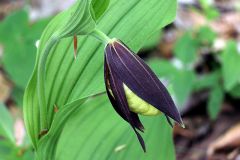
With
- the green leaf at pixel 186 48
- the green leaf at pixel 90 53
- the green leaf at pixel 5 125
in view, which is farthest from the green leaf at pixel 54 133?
the green leaf at pixel 186 48

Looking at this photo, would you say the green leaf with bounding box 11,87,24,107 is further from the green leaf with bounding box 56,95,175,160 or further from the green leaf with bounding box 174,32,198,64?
the green leaf with bounding box 56,95,175,160

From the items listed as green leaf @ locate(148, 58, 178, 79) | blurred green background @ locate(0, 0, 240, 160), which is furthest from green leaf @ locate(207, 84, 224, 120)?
green leaf @ locate(148, 58, 178, 79)

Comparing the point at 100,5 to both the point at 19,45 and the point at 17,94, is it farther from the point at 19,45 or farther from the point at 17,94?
the point at 17,94

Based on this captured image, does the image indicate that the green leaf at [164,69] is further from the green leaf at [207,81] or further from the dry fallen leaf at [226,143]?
the dry fallen leaf at [226,143]

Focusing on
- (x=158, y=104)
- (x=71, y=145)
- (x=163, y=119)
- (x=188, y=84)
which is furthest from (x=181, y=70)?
(x=158, y=104)

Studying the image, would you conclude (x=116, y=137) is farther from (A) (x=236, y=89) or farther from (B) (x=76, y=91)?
(A) (x=236, y=89)

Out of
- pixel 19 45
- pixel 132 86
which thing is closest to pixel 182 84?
pixel 19 45
